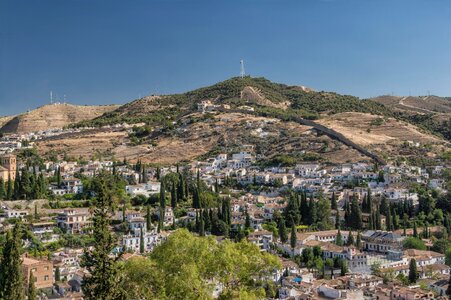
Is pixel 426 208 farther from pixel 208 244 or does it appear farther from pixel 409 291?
pixel 208 244

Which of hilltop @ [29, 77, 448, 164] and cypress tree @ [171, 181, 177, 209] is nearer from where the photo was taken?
cypress tree @ [171, 181, 177, 209]

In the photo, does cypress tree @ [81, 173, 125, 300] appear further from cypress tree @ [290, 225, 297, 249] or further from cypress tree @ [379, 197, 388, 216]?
cypress tree @ [379, 197, 388, 216]

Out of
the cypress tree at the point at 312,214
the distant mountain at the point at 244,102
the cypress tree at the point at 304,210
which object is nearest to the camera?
the cypress tree at the point at 312,214

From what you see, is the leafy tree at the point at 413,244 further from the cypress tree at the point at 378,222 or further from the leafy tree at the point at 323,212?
the leafy tree at the point at 323,212

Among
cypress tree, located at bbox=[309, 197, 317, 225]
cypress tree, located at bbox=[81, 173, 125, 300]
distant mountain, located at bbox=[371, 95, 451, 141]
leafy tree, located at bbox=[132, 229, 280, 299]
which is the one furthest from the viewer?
distant mountain, located at bbox=[371, 95, 451, 141]

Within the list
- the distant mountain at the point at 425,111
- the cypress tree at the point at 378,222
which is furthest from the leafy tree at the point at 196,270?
the distant mountain at the point at 425,111

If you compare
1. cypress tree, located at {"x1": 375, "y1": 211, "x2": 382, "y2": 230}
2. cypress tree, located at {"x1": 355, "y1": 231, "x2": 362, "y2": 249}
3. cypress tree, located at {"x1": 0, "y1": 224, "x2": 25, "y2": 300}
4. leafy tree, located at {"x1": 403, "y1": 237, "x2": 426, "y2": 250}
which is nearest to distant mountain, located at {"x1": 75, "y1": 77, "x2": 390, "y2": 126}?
cypress tree, located at {"x1": 375, "y1": 211, "x2": 382, "y2": 230}

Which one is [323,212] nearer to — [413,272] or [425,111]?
[413,272]

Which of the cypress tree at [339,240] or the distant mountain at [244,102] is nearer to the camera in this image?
the cypress tree at [339,240]
